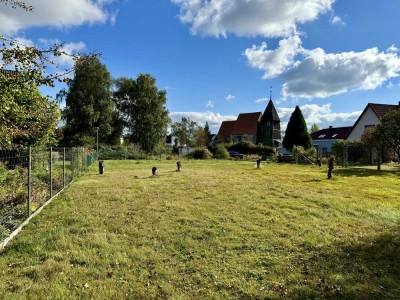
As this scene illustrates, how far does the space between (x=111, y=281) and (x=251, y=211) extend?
4.65 metres

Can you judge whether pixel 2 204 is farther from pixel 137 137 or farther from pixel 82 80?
pixel 137 137

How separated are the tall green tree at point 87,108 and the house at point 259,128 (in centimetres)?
2851

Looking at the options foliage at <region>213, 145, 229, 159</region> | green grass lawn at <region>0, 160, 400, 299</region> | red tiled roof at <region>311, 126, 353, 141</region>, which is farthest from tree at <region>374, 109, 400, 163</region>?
red tiled roof at <region>311, 126, 353, 141</region>

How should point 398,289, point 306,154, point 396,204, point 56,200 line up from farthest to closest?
1. point 306,154
2. point 396,204
3. point 56,200
4. point 398,289

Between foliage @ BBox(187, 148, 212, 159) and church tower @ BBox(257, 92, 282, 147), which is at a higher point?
church tower @ BBox(257, 92, 282, 147)

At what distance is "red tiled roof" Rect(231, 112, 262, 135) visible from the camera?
6594 cm

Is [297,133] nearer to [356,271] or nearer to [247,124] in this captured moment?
[247,124]

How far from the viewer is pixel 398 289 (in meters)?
4.35

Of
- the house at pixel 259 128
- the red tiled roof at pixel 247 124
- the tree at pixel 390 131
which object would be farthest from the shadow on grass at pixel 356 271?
the red tiled roof at pixel 247 124

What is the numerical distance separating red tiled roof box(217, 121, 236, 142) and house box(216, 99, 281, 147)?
526 mm

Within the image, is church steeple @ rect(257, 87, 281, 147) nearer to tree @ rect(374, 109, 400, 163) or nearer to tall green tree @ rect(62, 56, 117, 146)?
tall green tree @ rect(62, 56, 117, 146)

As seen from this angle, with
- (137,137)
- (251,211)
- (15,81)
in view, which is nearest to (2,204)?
(15,81)

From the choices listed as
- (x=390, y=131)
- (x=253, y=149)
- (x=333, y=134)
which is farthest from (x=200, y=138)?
(x=390, y=131)

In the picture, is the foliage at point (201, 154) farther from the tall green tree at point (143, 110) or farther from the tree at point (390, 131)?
the tree at point (390, 131)
